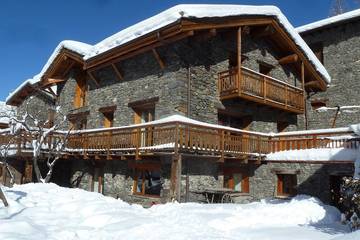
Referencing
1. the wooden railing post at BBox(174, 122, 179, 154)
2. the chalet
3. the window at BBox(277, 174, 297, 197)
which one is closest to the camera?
the wooden railing post at BBox(174, 122, 179, 154)

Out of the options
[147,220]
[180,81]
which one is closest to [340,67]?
[180,81]

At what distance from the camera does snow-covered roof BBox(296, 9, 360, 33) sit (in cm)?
2124

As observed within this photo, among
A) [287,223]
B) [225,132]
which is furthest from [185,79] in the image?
[287,223]

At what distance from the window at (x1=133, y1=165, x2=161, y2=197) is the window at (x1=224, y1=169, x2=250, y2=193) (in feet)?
10.7

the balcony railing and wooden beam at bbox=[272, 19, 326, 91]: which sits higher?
wooden beam at bbox=[272, 19, 326, 91]

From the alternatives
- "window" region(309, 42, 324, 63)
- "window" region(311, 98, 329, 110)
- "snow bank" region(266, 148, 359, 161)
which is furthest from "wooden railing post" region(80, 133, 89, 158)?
"window" region(309, 42, 324, 63)

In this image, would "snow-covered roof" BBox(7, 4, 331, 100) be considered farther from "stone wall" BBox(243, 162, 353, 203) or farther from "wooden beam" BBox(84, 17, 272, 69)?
"stone wall" BBox(243, 162, 353, 203)

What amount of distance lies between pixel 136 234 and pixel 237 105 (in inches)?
409

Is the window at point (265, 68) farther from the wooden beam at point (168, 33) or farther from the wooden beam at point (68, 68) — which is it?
the wooden beam at point (68, 68)

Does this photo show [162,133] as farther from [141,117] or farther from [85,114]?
[85,114]

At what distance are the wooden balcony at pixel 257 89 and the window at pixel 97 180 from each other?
6997 millimetres

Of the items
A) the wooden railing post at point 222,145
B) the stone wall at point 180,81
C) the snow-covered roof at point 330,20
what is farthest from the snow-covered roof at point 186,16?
the wooden railing post at point 222,145

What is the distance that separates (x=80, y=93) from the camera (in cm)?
2155

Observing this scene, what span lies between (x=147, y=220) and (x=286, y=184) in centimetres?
989
